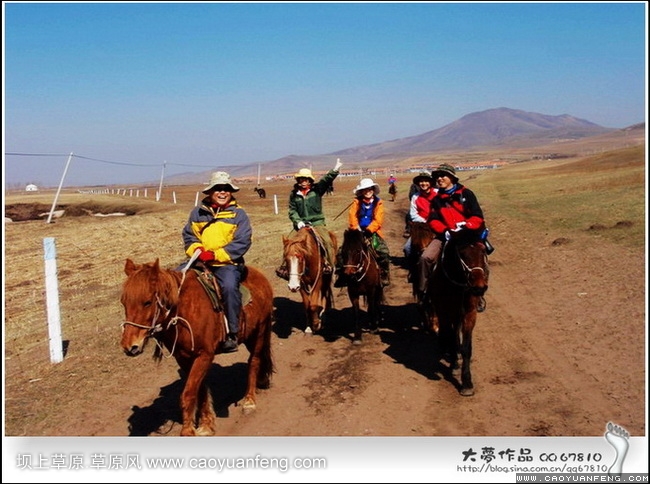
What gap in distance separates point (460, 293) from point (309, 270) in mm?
3329

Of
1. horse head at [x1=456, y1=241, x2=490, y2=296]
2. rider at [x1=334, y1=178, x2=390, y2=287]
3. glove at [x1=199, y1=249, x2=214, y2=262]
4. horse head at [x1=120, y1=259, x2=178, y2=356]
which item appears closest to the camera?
horse head at [x1=120, y1=259, x2=178, y2=356]

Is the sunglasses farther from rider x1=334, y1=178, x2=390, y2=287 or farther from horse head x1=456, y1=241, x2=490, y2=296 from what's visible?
rider x1=334, y1=178, x2=390, y2=287

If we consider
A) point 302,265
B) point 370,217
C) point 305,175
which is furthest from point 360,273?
point 305,175

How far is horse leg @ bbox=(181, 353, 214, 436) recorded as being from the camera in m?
5.92

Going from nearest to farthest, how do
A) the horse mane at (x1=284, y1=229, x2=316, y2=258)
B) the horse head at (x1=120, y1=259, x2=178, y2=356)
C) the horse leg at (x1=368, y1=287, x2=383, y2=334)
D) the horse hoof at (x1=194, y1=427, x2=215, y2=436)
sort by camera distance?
1. the horse head at (x1=120, y1=259, x2=178, y2=356)
2. the horse hoof at (x1=194, y1=427, x2=215, y2=436)
3. the horse mane at (x1=284, y1=229, x2=316, y2=258)
4. the horse leg at (x1=368, y1=287, x2=383, y2=334)

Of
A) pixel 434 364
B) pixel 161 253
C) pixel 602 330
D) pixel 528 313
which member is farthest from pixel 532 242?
pixel 161 253

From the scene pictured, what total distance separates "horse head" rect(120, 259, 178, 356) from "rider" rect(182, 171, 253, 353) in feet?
3.24

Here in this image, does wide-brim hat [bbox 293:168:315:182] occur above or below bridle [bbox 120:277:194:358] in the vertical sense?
above

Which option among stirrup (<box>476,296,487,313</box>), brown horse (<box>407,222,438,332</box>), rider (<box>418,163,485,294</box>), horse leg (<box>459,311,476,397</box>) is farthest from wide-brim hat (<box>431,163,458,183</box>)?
horse leg (<box>459,311,476,397</box>)

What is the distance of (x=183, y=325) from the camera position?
6.03 metres

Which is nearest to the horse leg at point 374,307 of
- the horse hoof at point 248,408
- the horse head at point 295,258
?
the horse head at point 295,258

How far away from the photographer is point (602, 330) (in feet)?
31.1

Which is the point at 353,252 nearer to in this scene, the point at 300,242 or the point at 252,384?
the point at 300,242

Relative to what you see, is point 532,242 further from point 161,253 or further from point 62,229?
point 62,229
